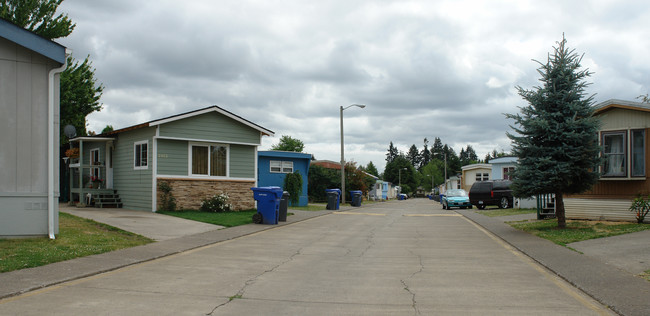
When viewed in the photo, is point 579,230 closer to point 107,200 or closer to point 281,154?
point 107,200

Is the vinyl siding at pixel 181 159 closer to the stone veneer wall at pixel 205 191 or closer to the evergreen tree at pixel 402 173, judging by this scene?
the stone veneer wall at pixel 205 191

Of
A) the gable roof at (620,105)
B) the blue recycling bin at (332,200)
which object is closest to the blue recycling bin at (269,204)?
the gable roof at (620,105)

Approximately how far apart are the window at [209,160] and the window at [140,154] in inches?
75.8

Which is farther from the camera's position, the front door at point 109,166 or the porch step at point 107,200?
the front door at point 109,166

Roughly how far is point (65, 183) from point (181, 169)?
10.1 meters

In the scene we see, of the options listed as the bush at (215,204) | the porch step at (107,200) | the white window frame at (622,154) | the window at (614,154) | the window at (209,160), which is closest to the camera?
the white window frame at (622,154)

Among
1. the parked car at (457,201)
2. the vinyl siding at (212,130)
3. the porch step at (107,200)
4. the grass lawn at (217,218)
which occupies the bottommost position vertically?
the parked car at (457,201)

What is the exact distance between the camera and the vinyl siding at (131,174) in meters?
21.3

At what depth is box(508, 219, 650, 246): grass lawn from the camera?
528 inches

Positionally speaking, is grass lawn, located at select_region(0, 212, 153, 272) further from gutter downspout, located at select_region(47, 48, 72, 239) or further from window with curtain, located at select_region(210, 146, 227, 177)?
window with curtain, located at select_region(210, 146, 227, 177)

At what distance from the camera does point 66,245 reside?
Answer: 10.9 m

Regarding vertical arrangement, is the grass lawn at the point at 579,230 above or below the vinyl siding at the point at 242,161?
below

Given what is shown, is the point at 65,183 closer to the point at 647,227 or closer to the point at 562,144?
the point at 562,144

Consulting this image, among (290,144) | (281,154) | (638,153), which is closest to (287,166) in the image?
(281,154)
